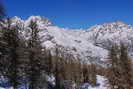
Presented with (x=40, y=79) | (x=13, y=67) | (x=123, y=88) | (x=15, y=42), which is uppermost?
(x=15, y=42)

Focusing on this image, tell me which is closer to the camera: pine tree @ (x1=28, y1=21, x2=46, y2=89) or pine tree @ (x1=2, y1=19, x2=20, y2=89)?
pine tree @ (x1=2, y1=19, x2=20, y2=89)

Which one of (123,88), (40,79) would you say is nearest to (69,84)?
(123,88)

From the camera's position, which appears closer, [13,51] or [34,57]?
[13,51]

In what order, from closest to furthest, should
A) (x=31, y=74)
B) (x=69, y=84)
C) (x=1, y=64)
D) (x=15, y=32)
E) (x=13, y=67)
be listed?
(x=1, y=64)
(x=15, y=32)
(x=13, y=67)
(x=31, y=74)
(x=69, y=84)

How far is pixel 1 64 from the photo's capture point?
15922 millimetres

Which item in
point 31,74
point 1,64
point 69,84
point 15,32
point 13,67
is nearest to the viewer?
point 1,64

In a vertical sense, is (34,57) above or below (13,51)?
below

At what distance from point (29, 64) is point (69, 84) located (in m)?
63.3

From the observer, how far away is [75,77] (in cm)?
8962

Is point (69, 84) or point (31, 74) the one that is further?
point (69, 84)

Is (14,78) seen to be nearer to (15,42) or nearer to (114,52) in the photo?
(15,42)

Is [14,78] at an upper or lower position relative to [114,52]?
lower

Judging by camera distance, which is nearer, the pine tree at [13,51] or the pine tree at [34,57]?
the pine tree at [13,51]

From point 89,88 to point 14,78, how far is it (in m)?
Answer: 70.8
